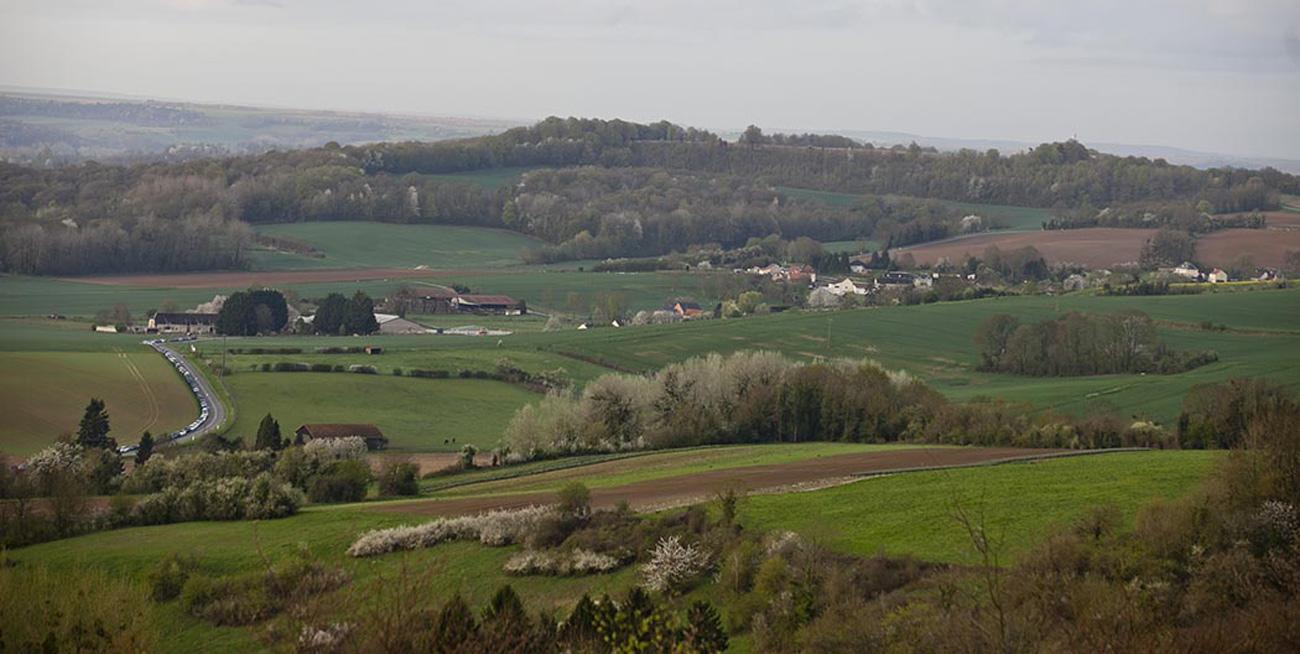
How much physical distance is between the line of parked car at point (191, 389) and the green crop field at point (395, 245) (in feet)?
109

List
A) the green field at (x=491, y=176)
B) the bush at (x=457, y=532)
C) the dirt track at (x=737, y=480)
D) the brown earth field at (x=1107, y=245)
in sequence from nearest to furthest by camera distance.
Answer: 1. the bush at (x=457, y=532)
2. the dirt track at (x=737, y=480)
3. the brown earth field at (x=1107, y=245)
4. the green field at (x=491, y=176)

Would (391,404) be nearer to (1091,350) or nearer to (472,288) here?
(1091,350)

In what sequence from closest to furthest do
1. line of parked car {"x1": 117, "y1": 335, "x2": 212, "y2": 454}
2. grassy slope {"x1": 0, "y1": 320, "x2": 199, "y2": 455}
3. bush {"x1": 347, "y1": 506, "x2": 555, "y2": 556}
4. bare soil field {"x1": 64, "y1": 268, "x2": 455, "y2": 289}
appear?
bush {"x1": 347, "y1": 506, "x2": 555, "y2": 556} → grassy slope {"x1": 0, "y1": 320, "x2": 199, "y2": 455} → line of parked car {"x1": 117, "y1": 335, "x2": 212, "y2": 454} → bare soil field {"x1": 64, "y1": 268, "x2": 455, "y2": 289}

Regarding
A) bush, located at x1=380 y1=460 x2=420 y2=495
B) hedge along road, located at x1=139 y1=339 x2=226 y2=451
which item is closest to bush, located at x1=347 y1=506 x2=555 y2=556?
bush, located at x1=380 y1=460 x2=420 y2=495

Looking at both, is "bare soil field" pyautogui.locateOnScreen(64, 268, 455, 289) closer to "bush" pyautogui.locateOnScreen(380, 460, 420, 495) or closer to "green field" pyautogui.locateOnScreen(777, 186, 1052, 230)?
"bush" pyautogui.locateOnScreen(380, 460, 420, 495)

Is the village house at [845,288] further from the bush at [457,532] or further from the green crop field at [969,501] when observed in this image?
the bush at [457,532]

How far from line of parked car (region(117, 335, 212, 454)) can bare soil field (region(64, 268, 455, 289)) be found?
1829 cm

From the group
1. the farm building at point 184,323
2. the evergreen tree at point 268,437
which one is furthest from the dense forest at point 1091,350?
the farm building at point 184,323

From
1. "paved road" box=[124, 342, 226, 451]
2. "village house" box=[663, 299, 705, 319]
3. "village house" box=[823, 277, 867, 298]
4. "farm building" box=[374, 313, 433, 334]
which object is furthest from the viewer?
"village house" box=[823, 277, 867, 298]

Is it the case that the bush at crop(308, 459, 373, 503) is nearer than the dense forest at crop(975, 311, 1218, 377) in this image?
Yes

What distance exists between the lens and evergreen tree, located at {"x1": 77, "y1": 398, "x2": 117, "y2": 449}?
4228 cm

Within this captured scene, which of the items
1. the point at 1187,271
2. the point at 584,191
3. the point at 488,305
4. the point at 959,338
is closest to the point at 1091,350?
the point at 959,338

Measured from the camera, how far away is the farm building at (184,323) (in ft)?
224

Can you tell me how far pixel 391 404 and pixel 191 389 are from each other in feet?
23.0
